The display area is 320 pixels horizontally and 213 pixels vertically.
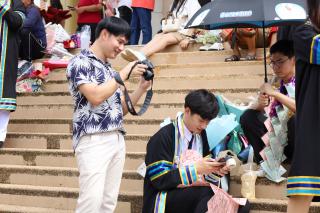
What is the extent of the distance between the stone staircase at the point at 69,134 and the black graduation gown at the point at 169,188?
0.59 m

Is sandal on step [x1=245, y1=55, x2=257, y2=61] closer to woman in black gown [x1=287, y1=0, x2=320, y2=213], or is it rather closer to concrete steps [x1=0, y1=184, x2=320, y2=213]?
concrete steps [x1=0, y1=184, x2=320, y2=213]

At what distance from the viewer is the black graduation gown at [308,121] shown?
3.36 metres

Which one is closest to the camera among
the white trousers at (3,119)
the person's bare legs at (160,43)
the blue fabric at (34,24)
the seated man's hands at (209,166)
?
the seated man's hands at (209,166)

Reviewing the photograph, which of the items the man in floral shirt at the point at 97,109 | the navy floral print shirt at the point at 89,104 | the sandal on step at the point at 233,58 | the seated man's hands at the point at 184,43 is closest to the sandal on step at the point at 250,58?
the sandal on step at the point at 233,58

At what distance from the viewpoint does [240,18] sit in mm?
4324

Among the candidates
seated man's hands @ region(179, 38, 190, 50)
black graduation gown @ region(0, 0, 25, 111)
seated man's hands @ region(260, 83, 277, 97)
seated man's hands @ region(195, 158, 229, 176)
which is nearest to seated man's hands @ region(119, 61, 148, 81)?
seated man's hands @ region(195, 158, 229, 176)

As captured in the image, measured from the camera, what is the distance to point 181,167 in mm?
4277

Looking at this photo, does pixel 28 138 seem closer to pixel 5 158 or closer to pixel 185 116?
pixel 5 158

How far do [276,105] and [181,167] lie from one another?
1.19 metres

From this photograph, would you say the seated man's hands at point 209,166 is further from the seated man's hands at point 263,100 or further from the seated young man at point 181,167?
the seated man's hands at point 263,100

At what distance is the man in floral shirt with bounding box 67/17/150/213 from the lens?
398 cm

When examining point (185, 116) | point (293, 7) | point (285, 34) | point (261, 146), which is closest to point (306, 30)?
point (293, 7)

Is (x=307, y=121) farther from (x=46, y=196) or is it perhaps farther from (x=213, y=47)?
(x=213, y=47)

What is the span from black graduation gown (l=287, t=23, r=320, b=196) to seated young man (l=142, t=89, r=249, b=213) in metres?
0.86
